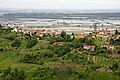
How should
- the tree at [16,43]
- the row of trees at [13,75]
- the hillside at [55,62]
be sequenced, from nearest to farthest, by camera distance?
the row of trees at [13,75]
the hillside at [55,62]
the tree at [16,43]

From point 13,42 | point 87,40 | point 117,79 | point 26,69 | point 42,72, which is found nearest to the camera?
point 117,79

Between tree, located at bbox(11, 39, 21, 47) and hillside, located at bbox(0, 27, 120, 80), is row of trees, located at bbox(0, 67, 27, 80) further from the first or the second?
tree, located at bbox(11, 39, 21, 47)

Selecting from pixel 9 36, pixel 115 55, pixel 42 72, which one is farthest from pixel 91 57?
pixel 9 36

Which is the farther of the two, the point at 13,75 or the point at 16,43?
the point at 16,43

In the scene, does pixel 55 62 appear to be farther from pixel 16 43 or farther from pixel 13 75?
pixel 16 43

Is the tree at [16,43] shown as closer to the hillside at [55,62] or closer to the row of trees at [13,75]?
the hillside at [55,62]

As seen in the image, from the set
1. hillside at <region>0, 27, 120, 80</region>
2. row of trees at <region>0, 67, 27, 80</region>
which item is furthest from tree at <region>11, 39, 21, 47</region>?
row of trees at <region>0, 67, 27, 80</region>

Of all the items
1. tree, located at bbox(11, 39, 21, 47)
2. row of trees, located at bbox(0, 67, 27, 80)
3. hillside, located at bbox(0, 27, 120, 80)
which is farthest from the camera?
tree, located at bbox(11, 39, 21, 47)

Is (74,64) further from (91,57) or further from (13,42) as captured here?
(13,42)

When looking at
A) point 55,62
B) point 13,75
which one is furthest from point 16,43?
point 13,75

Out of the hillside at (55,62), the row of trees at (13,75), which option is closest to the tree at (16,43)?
the hillside at (55,62)

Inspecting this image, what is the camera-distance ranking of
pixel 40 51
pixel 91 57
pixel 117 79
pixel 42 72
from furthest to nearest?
pixel 40 51, pixel 91 57, pixel 42 72, pixel 117 79
